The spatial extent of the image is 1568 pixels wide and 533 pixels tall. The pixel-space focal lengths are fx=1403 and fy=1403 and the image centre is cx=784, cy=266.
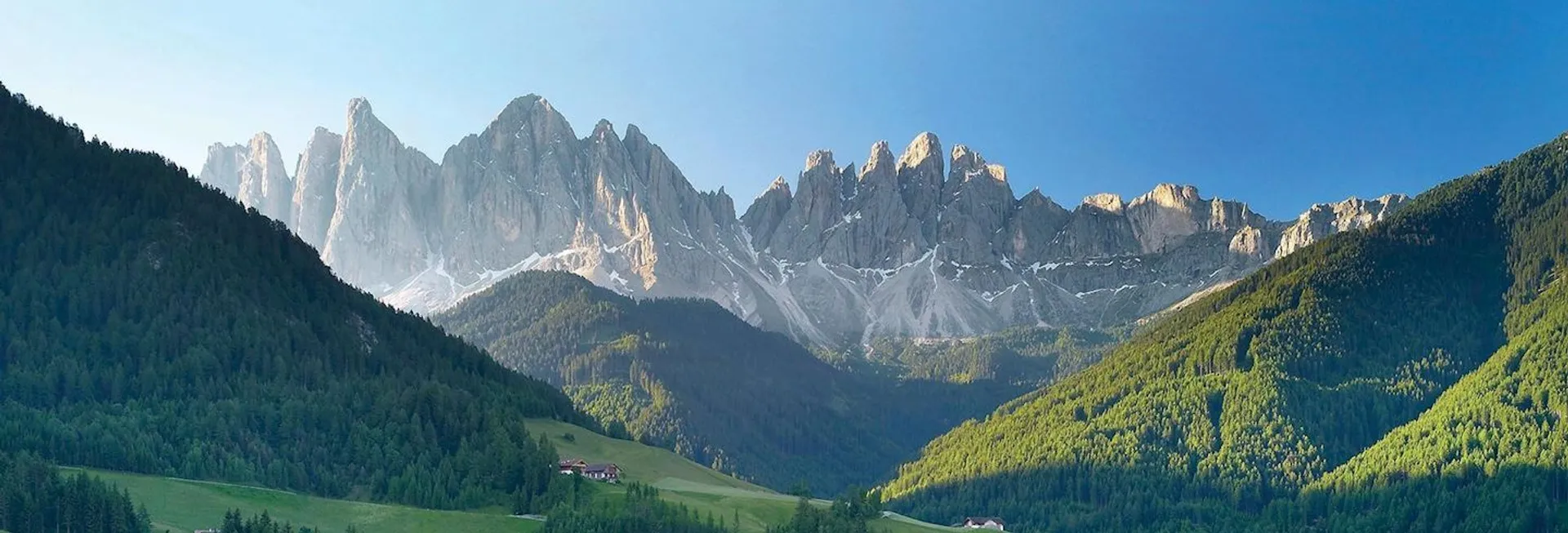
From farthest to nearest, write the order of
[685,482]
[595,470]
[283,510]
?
[685,482] < [595,470] < [283,510]

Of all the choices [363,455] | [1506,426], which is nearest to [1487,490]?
[1506,426]

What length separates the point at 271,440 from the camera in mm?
142125

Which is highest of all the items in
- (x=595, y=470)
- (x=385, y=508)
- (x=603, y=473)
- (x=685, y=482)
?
(x=595, y=470)

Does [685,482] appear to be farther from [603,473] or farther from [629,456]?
[603,473]

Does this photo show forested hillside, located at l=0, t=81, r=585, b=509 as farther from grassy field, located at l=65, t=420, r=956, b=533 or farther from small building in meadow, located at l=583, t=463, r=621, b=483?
small building in meadow, located at l=583, t=463, r=621, b=483

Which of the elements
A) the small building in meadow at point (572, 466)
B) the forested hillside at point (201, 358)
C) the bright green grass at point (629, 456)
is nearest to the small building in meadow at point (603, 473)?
the small building in meadow at point (572, 466)

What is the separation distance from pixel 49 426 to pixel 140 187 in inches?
2139

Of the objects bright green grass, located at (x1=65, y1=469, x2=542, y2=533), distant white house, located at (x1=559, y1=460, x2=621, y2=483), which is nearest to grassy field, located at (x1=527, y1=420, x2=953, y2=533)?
distant white house, located at (x1=559, y1=460, x2=621, y2=483)

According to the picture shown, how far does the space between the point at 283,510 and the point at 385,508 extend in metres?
9.56

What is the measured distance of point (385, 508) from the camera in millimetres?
130375

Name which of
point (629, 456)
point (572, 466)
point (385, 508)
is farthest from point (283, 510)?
point (629, 456)

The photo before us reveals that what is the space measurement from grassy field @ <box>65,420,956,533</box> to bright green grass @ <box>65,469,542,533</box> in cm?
7

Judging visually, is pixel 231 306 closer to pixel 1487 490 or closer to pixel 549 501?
pixel 549 501

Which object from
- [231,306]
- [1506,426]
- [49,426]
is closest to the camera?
[49,426]
